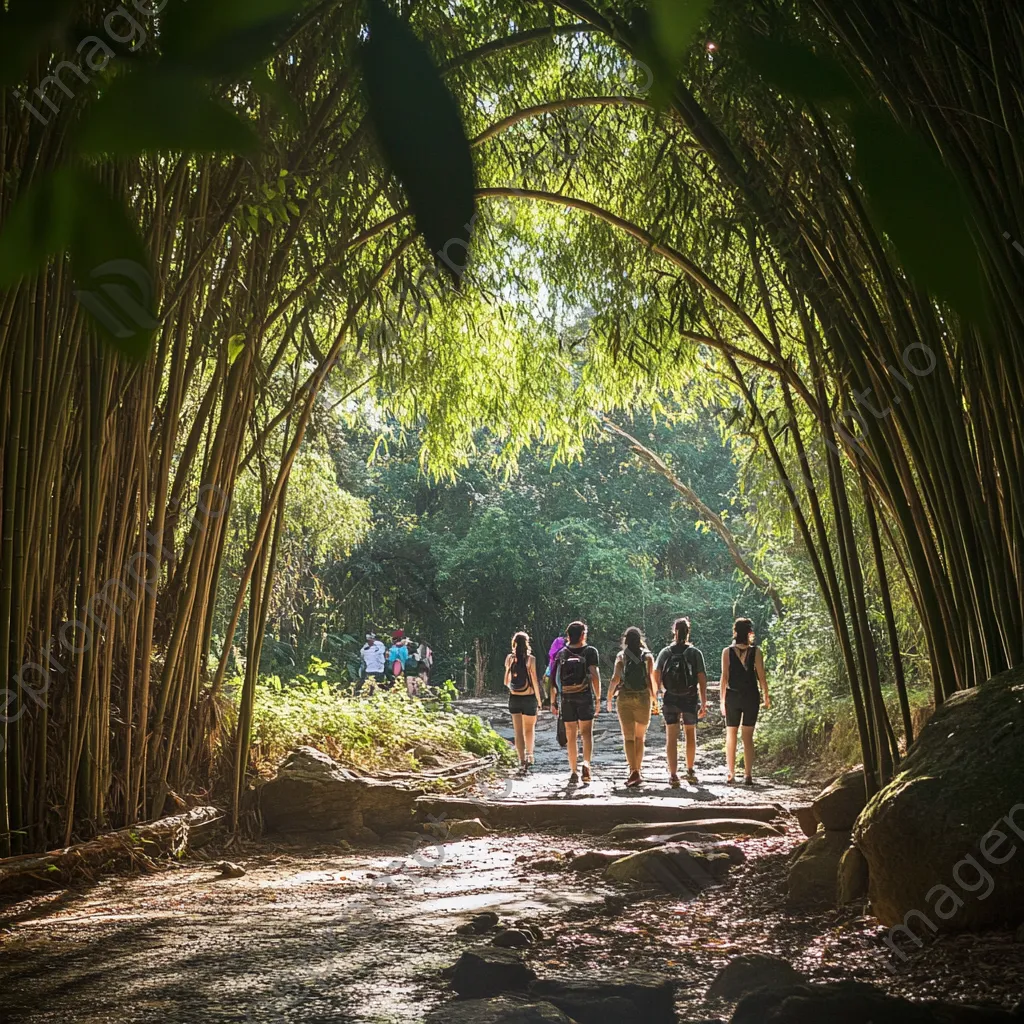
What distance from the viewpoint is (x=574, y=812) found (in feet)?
15.6

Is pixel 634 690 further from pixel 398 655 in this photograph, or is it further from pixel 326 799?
pixel 398 655

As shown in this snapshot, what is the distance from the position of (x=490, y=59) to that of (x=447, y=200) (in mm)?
3176

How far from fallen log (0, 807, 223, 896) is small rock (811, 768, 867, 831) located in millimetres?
2228

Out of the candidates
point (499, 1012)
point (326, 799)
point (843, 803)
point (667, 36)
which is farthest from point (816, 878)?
point (667, 36)

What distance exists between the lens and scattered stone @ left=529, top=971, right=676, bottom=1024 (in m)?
1.84

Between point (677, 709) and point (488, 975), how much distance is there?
413 cm

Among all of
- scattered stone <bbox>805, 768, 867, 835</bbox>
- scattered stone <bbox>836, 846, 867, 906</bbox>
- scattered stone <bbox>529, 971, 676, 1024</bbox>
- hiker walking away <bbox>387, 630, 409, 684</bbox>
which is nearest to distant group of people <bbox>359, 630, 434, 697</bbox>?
hiker walking away <bbox>387, 630, 409, 684</bbox>

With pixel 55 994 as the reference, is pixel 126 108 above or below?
above

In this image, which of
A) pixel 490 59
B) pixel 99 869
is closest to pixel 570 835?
pixel 99 869

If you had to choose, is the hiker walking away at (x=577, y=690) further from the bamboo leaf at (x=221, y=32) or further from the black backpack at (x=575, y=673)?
the bamboo leaf at (x=221, y=32)

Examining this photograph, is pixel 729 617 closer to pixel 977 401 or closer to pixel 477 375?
pixel 477 375

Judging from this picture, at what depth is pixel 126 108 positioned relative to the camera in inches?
10.4

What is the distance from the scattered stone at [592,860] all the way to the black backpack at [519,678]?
9.44 ft

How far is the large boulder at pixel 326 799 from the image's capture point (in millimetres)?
4457
